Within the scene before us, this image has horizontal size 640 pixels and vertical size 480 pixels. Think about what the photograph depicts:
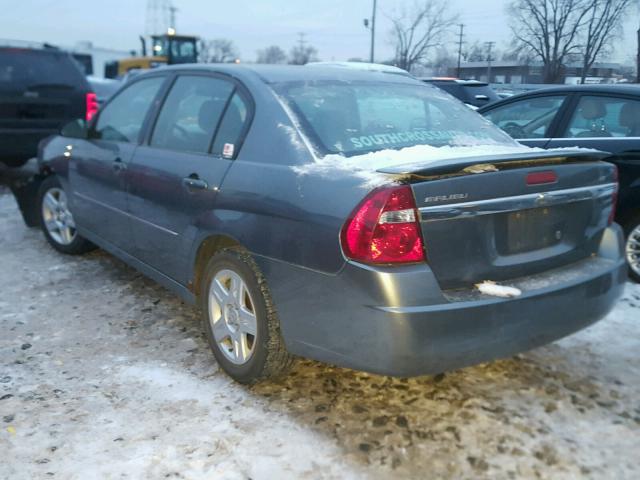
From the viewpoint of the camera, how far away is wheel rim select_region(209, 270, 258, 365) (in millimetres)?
3084

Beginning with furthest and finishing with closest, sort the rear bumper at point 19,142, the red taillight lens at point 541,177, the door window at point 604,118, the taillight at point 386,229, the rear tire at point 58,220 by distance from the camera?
the rear bumper at point 19,142 → the rear tire at point 58,220 → the door window at point 604,118 → the red taillight lens at point 541,177 → the taillight at point 386,229

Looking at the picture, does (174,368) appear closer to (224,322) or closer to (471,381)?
(224,322)

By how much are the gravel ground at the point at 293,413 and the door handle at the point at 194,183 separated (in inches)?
37.7

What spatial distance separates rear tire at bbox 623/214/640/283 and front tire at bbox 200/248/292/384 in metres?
2.98

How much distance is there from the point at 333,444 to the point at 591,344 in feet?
6.09

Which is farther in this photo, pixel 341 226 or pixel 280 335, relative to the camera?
pixel 280 335

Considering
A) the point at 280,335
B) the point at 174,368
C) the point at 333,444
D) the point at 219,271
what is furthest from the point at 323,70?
the point at 333,444

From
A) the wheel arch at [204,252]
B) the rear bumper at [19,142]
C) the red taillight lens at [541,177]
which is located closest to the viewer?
the red taillight lens at [541,177]

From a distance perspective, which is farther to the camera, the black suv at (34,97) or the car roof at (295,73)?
the black suv at (34,97)

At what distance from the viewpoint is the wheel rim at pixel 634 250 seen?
15.2 ft

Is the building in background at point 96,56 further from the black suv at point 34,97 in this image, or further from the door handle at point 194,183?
the door handle at point 194,183

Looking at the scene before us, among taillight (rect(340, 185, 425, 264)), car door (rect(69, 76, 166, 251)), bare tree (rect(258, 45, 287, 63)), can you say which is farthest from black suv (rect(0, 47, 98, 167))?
bare tree (rect(258, 45, 287, 63))

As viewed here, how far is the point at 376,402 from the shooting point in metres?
3.02

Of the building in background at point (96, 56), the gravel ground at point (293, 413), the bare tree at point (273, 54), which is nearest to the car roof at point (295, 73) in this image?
the gravel ground at point (293, 413)
